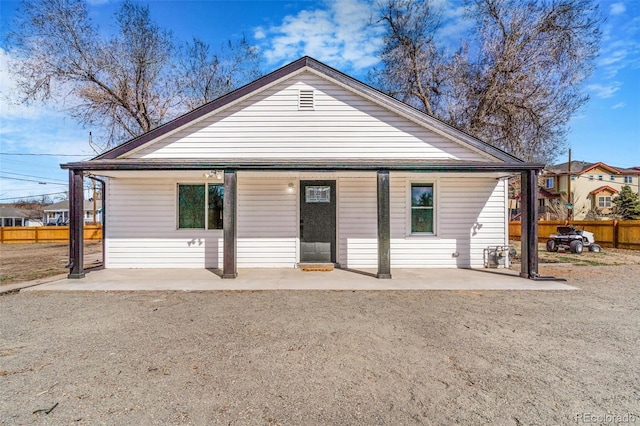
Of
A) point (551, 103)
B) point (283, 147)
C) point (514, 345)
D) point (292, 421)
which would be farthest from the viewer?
point (551, 103)

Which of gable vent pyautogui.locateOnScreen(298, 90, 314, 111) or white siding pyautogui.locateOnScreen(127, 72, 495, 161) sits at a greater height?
gable vent pyautogui.locateOnScreen(298, 90, 314, 111)

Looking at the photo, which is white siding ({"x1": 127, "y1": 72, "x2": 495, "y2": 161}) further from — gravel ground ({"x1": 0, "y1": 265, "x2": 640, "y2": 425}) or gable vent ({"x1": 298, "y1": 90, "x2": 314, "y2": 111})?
gravel ground ({"x1": 0, "y1": 265, "x2": 640, "y2": 425})

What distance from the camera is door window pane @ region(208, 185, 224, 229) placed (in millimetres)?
8430

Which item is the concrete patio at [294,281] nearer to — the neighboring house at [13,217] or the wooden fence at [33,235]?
the wooden fence at [33,235]

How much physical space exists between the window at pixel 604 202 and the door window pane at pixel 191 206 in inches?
1682

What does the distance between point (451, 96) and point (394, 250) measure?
472 inches

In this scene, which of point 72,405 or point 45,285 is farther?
point 45,285

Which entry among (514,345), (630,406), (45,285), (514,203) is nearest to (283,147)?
(45,285)

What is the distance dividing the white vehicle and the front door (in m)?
9.92

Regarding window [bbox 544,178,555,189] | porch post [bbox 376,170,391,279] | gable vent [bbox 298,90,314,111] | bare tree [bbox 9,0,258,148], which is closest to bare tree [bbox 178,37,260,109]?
bare tree [bbox 9,0,258,148]

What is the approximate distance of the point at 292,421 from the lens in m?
2.21

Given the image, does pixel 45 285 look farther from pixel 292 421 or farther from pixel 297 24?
pixel 297 24

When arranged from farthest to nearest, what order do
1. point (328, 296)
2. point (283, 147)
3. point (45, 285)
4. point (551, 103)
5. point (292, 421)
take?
point (551, 103) → point (283, 147) → point (45, 285) → point (328, 296) → point (292, 421)

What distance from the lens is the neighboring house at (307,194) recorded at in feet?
26.9
